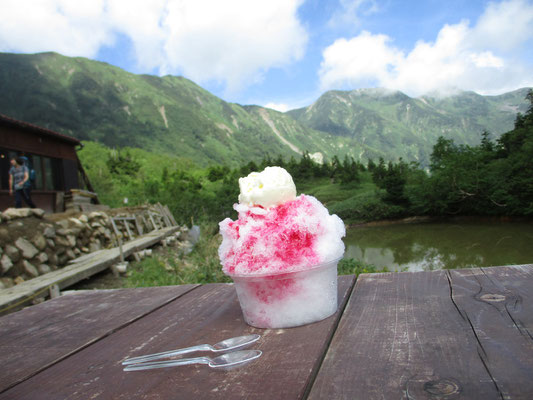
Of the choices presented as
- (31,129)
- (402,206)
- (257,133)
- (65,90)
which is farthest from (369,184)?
(257,133)

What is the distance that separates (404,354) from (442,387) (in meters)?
0.15

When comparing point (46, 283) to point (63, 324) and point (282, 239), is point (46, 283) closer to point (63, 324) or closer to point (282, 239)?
point (63, 324)

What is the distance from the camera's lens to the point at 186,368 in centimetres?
85

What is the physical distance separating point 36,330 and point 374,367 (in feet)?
3.95

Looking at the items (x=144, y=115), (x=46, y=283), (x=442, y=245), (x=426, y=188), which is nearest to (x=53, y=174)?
(x=46, y=283)

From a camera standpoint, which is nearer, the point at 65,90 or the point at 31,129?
the point at 31,129

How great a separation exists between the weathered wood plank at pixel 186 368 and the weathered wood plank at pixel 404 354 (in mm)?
51

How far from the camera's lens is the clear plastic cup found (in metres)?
1.09

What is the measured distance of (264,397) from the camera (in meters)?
0.68

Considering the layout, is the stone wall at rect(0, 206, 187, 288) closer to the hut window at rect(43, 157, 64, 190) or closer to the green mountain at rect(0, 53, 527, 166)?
the hut window at rect(43, 157, 64, 190)

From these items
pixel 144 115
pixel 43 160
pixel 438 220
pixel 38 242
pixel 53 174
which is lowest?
pixel 438 220

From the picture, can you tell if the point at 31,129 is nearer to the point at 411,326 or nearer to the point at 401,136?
the point at 411,326

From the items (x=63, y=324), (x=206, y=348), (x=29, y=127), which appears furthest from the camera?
(x=29, y=127)

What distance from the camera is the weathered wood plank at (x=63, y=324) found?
1.06 m
